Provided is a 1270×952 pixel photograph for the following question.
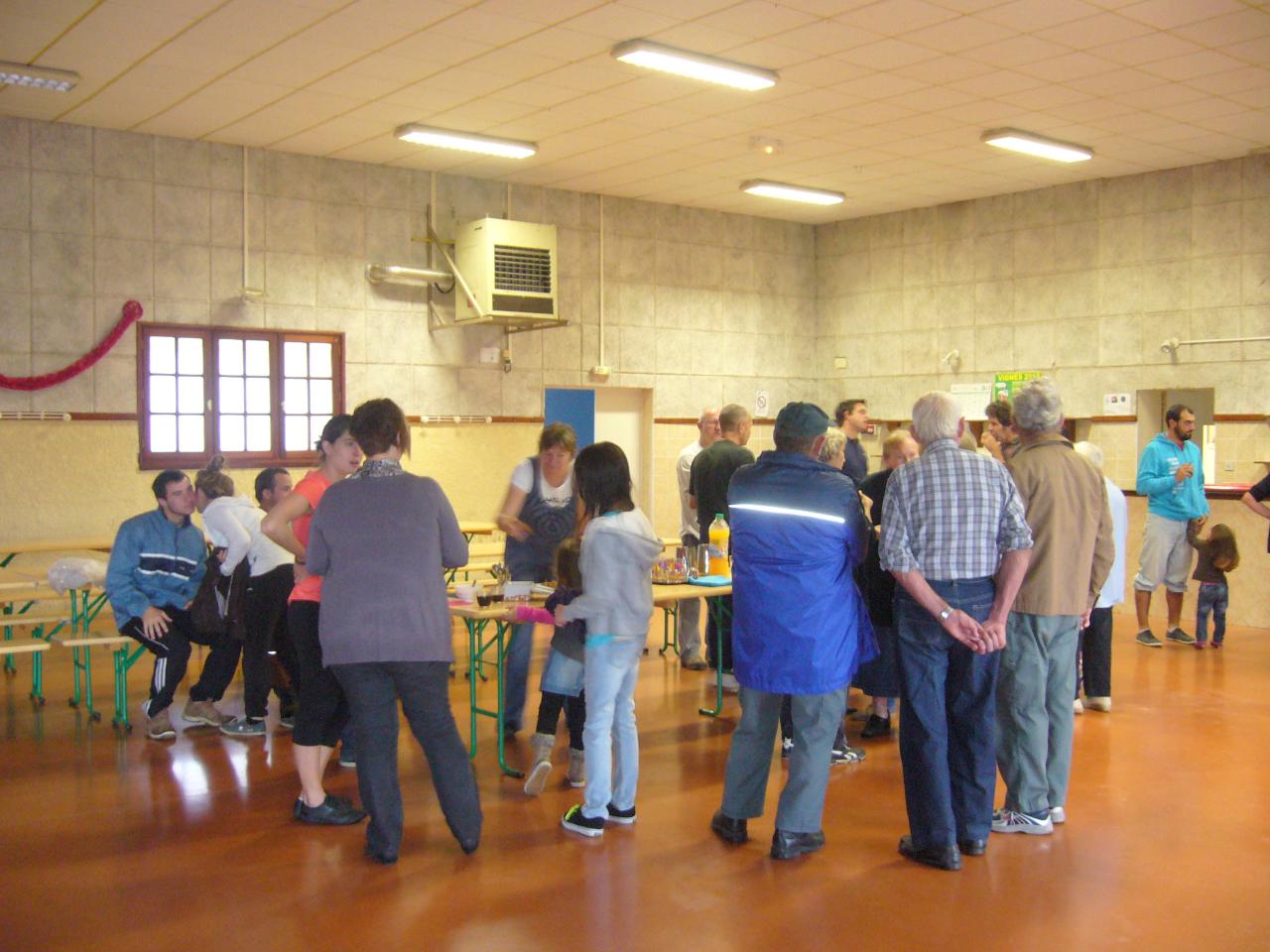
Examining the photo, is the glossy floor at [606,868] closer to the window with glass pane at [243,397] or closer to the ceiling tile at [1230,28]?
the ceiling tile at [1230,28]

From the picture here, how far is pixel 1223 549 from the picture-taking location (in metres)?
8.84

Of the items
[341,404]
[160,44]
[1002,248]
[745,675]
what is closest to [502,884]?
[745,675]

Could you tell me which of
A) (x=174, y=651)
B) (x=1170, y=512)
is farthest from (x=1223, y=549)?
(x=174, y=651)

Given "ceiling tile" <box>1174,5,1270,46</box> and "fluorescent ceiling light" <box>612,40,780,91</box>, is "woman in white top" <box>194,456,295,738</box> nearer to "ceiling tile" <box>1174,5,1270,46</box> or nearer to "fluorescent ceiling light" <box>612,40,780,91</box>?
"fluorescent ceiling light" <box>612,40,780,91</box>

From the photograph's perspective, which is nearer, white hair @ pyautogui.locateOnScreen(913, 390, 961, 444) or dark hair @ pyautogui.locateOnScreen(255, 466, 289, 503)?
white hair @ pyautogui.locateOnScreen(913, 390, 961, 444)

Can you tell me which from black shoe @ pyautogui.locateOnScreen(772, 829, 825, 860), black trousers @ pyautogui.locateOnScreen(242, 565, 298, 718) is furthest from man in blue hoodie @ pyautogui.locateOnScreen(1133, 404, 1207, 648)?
black trousers @ pyautogui.locateOnScreen(242, 565, 298, 718)

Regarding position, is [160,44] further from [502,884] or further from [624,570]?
[502,884]

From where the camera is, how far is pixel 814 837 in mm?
4441

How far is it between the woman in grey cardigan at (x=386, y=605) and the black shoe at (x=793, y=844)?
116 cm

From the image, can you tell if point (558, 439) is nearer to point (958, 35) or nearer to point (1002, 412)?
point (1002, 412)

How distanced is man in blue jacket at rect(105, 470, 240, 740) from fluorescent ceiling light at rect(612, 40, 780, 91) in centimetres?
365

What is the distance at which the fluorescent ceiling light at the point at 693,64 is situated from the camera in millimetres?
7398

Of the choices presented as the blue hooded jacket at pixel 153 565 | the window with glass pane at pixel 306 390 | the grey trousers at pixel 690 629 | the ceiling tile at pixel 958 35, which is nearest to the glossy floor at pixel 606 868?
the blue hooded jacket at pixel 153 565

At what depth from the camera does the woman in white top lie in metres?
5.95
